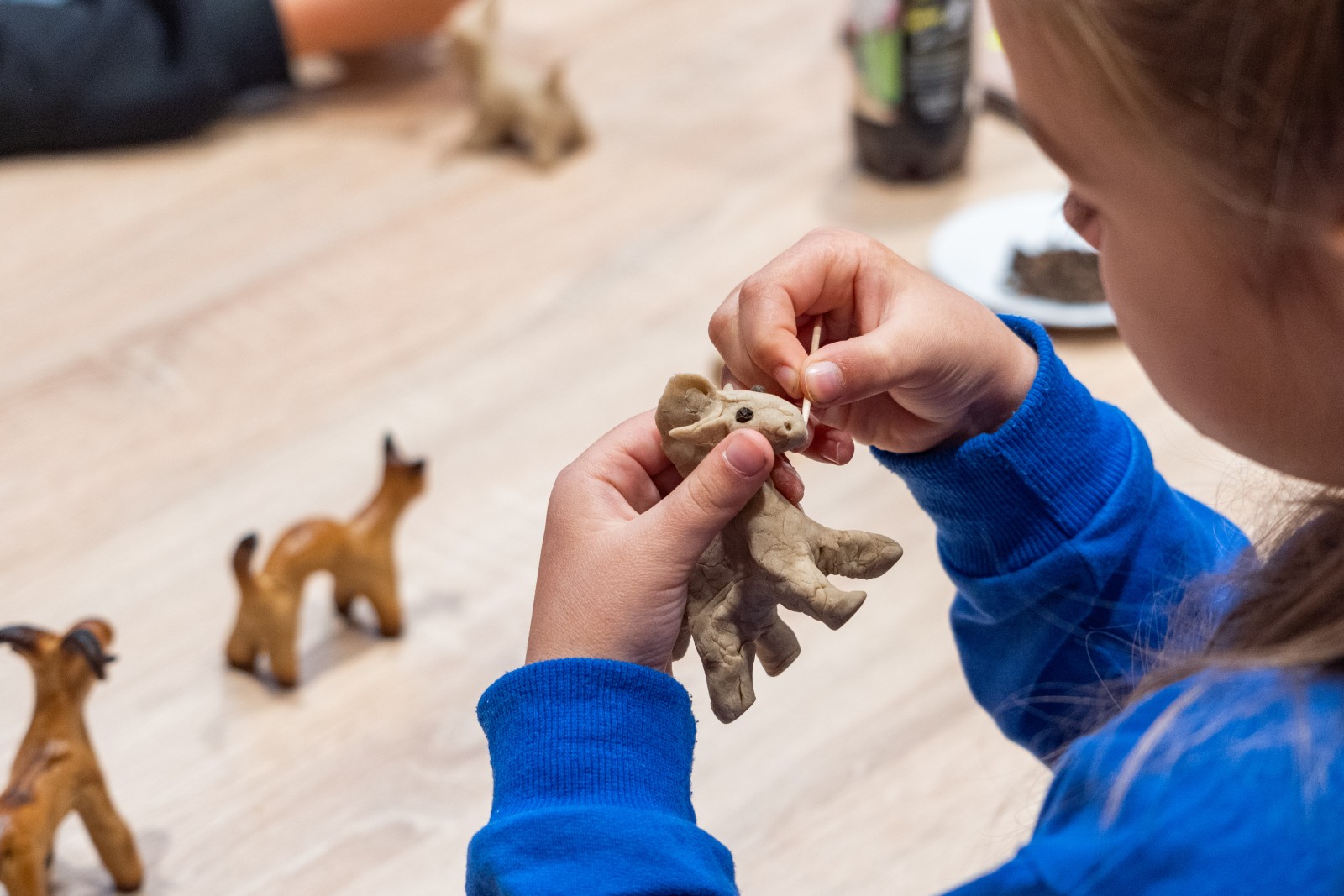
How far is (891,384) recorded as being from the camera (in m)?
0.64

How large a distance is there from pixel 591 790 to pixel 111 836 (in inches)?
13.0

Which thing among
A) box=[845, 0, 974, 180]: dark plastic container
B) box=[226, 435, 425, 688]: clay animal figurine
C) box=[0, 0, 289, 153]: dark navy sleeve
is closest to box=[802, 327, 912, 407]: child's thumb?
box=[226, 435, 425, 688]: clay animal figurine

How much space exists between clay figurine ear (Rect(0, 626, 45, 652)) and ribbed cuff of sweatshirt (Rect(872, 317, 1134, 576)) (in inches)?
17.7

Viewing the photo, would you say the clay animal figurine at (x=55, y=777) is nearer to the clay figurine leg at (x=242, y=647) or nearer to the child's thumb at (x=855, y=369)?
the clay figurine leg at (x=242, y=647)

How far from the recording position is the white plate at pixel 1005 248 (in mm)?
1102

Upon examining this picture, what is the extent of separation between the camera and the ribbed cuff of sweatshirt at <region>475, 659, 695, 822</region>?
1.80ft

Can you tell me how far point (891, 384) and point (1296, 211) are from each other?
220 mm

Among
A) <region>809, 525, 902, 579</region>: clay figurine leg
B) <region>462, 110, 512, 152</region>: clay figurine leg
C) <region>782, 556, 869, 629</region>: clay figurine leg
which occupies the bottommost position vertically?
<region>462, 110, 512, 152</region>: clay figurine leg

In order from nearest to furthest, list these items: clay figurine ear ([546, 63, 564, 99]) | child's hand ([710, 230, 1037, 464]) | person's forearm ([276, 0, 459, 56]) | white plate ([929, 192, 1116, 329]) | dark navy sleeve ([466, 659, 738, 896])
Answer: dark navy sleeve ([466, 659, 738, 896]), child's hand ([710, 230, 1037, 464]), white plate ([929, 192, 1116, 329]), clay figurine ear ([546, 63, 564, 99]), person's forearm ([276, 0, 459, 56])

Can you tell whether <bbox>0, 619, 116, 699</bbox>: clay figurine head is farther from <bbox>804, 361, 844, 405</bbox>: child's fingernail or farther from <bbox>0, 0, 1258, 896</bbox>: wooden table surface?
<bbox>804, 361, 844, 405</bbox>: child's fingernail

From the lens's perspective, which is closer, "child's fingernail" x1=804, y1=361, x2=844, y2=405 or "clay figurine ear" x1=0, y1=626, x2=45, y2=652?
"child's fingernail" x1=804, y1=361, x2=844, y2=405

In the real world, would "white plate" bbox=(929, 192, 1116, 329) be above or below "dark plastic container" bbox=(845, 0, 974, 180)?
below

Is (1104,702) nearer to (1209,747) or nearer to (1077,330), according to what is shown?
(1209,747)

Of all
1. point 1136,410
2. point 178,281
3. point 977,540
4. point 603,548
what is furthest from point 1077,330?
point 178,281
